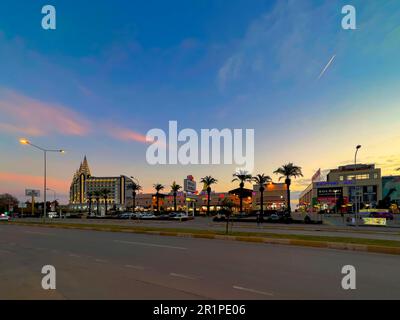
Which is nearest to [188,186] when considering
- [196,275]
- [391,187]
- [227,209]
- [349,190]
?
[227,209]

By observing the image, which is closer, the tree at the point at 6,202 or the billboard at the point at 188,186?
the billboard at the point at 188,186

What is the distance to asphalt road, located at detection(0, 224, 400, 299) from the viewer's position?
720cm

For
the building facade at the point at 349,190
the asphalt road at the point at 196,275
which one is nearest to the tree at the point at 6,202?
the building facade at the point at 349,190

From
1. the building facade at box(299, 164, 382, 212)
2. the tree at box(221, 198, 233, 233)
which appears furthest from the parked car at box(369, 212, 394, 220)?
the building facade at box(299, 164, 382, 212)

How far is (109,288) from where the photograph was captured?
765cm

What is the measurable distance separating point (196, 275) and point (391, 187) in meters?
133

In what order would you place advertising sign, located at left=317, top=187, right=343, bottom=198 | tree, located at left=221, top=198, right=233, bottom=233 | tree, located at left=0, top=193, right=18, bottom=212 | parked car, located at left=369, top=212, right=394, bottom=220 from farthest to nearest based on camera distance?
tree, located at left=0, top=193, right=18, bottom=212 < advertising sign, located at left=317, top=187, right=343, bottom=198 < parked car, located at left=369, top=212, right=394, bottom=220 < tree, located at left=221, top=198, right=233, bottom=233

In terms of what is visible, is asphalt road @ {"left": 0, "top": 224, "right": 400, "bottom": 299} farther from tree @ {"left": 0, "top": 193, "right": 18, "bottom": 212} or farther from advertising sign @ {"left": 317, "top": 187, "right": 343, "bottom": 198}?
tree @ {"left": 0, "top": 193, "right": 18, "bottom": 212}

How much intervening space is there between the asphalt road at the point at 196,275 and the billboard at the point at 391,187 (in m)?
124

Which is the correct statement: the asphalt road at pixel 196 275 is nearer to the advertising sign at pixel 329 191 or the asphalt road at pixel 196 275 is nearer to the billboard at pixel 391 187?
the advertising sign at pixel 329 191

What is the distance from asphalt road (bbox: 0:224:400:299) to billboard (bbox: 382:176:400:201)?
123639 millimetres

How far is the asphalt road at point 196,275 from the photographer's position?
720 centimetres
